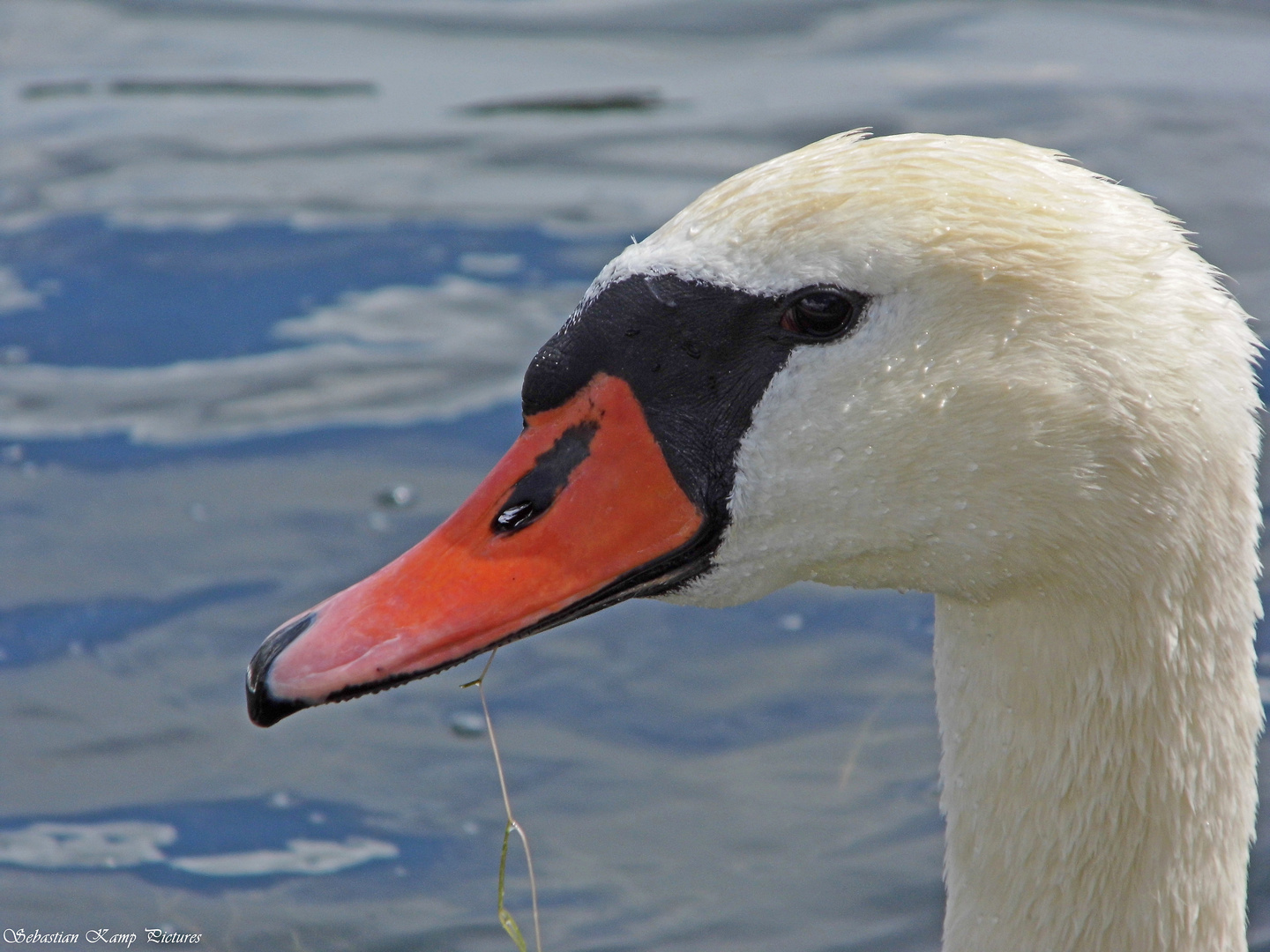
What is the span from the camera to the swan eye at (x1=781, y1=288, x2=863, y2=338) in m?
3.00

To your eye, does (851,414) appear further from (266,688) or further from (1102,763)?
(266,688)

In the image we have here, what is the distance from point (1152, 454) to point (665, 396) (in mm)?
874

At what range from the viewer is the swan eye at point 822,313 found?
118 inches

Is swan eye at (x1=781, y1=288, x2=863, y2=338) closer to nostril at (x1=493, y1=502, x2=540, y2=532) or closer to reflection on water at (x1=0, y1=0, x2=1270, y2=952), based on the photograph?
nostril at (x1=493, y1=502, x2=540, y2=532)

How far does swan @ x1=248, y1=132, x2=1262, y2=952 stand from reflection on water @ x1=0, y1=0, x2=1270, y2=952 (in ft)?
7.57

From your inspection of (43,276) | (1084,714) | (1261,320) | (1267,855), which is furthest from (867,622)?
(43,276)

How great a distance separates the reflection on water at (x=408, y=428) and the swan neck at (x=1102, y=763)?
2.06m

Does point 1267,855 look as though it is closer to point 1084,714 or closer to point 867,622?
point 867,622

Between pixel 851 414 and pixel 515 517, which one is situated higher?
pixel 851 414

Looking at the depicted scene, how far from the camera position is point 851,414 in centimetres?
306

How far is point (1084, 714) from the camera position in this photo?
3.17 meters

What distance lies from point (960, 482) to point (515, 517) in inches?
32.1

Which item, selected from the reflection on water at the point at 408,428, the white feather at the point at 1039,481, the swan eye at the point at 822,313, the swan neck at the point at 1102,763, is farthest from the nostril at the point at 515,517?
the reflection on water at the point at 408,428

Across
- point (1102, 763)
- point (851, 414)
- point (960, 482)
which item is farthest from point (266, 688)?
point (1102, 763)
